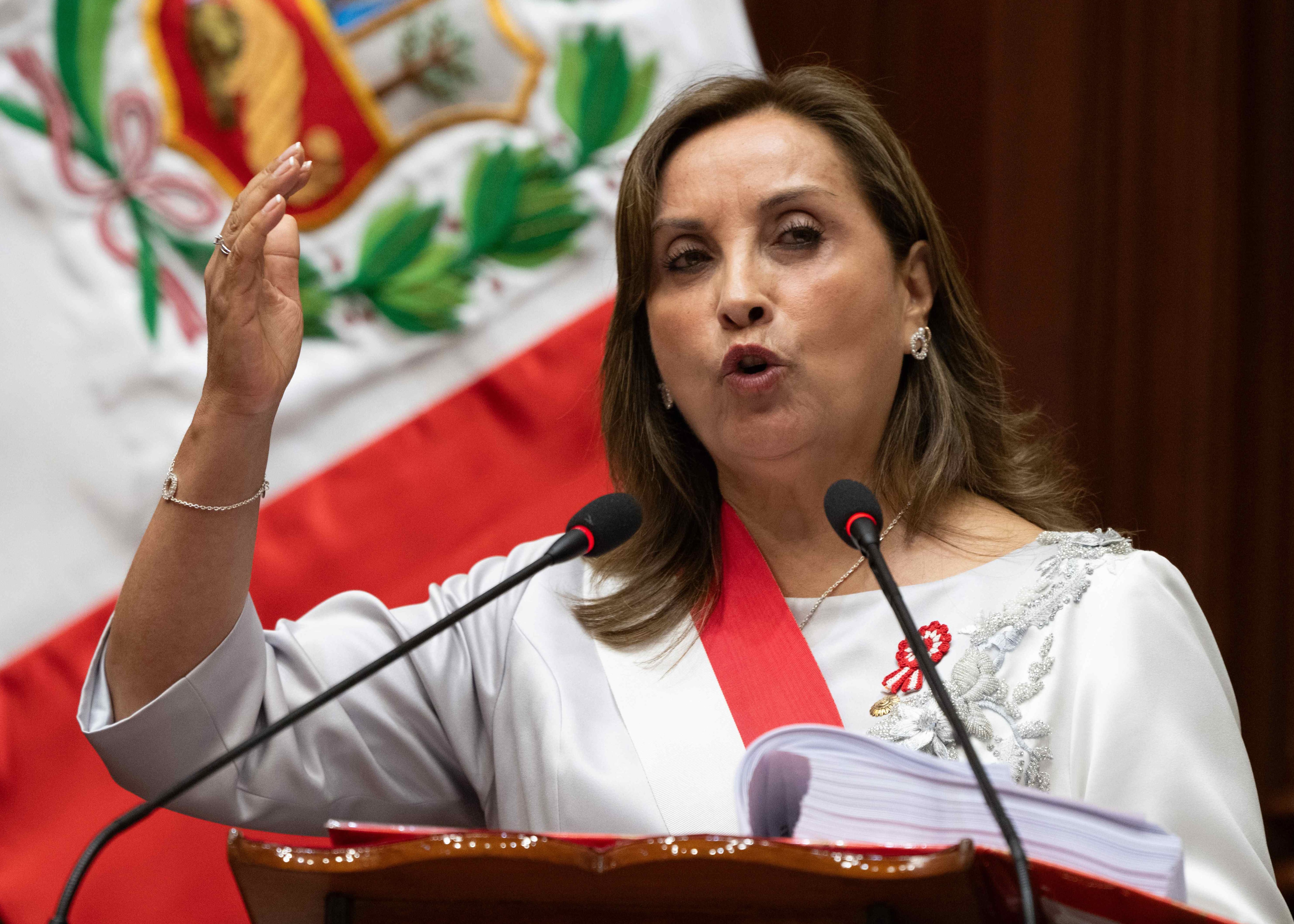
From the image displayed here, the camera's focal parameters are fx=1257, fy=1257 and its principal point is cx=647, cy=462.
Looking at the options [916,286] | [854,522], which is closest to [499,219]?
[916,286]

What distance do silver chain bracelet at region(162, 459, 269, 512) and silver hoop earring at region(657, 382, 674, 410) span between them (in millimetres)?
621

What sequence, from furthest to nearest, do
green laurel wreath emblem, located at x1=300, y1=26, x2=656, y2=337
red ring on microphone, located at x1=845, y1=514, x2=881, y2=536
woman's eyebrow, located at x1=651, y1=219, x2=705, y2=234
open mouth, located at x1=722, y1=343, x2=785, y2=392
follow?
green laurel wreath emblem, located at x1=300, y1=26, x2=656, y2=337
woman's eyebrow, located at x1=651, y1=219, x2=705, y2=234
open mouth, located at x1=722, y1=343, x2=785, y2=392
red ring on microphone, located at x1=845, y1=514, x2=881, y2=536

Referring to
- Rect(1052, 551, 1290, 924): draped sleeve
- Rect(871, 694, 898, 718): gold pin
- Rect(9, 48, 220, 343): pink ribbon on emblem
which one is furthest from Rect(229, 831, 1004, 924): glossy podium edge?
Rect(9, 48, 220, 343): pink ribbon on emblem

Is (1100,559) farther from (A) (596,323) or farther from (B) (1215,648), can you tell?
(A) (596,323)

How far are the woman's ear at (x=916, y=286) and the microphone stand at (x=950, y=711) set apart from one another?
2.32 ft

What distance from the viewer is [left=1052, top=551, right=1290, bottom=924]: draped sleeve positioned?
45.3 inches

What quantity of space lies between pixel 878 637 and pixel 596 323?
853 mm

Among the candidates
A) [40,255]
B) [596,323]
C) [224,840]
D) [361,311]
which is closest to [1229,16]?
[596,323]

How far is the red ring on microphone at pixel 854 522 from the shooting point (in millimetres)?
1019

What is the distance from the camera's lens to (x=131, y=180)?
1.80 m

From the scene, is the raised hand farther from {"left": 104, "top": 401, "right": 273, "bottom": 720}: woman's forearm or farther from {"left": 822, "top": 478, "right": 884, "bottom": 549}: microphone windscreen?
{"left": 822, "top": 478, "right": 884, "bottom": 549}: microphone windscreen

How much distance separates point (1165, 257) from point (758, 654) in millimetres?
1247

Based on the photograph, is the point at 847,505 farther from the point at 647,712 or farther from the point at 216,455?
the point at 216,455

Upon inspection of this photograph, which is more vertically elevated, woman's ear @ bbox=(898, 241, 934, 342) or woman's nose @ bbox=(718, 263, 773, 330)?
woman's nose @ bbox=(718, 263, 773, 330)
